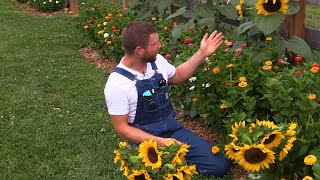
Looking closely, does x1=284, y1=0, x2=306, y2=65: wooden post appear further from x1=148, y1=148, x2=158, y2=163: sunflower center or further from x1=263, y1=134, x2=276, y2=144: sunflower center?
x1=148, y1=148, x2=158, y2=163: sunflower center

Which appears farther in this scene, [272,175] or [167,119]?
[167,119]

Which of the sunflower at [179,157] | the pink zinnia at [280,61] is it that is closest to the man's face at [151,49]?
the pink zinnia at [280,61]

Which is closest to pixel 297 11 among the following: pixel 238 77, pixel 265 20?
pixel 265 20

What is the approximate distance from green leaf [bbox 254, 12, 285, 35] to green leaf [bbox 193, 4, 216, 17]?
1.06 meters

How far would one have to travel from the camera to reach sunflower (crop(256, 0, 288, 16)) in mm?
3368

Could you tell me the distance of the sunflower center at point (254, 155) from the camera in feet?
7.92

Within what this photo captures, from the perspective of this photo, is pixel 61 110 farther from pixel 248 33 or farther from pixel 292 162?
pixel 292 162

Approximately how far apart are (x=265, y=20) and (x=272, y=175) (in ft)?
3.59

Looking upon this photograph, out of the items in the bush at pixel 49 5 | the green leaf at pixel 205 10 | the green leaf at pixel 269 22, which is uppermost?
the green leaf at pixel 269 22

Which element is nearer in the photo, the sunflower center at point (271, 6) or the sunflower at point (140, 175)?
the sunflower at point (140, 175)

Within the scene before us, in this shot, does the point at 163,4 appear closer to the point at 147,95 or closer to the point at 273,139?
the point at 147,95

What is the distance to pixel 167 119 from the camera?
3.57 meters

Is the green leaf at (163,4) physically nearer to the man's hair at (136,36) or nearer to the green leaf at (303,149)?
the man's hair at (136,36)

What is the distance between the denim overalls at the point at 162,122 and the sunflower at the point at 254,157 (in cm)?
98
